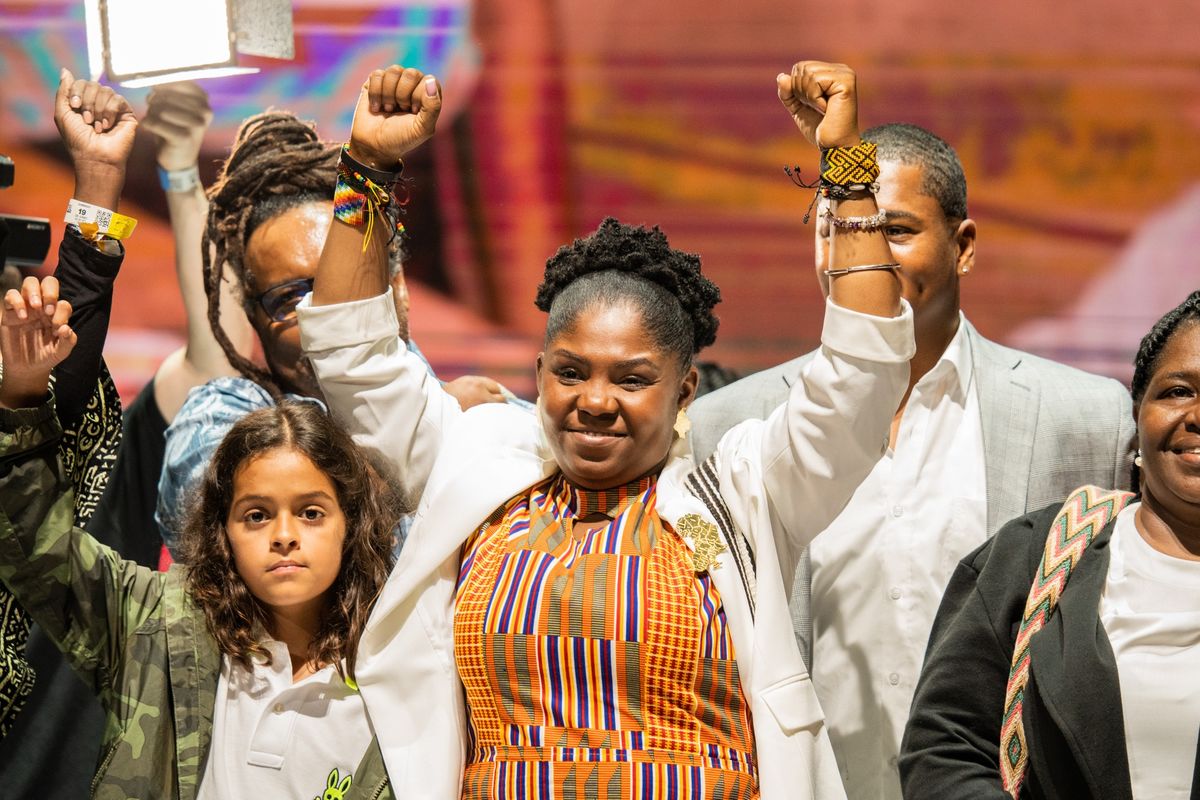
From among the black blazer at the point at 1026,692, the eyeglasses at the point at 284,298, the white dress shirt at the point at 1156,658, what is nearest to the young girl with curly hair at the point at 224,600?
the eyeglasses at the point at 284,298

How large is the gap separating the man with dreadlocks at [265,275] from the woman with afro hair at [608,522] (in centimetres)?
59

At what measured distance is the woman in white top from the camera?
204 cm

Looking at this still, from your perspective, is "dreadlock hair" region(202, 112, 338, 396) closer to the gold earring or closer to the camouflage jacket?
the camouflage jacket

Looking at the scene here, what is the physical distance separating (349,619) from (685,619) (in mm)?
637

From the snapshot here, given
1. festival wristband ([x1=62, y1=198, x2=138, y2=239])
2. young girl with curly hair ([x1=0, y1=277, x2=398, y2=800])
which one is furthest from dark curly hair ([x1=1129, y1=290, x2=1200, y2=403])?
festival wristband ([x1=62, y1=198, x2=138, y2=239])

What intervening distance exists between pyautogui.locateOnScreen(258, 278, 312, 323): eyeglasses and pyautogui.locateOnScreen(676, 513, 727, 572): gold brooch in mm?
1178

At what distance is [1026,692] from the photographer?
2146mm

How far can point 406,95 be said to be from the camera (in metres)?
2.44

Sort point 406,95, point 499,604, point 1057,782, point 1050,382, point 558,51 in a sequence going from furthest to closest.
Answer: point 558,51 < point 1050,382 < point 406,95 < point 499,604 < point 1057,782

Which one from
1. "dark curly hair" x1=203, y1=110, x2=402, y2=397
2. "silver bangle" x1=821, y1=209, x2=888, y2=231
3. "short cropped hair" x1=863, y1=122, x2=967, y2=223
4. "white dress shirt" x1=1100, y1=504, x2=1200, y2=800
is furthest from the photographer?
"dark curly hair" x1=203, y1=110, x2=402, y2=397

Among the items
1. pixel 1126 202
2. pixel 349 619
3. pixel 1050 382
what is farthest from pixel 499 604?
pixel 1126 202

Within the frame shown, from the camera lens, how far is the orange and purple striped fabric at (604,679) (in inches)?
85.4

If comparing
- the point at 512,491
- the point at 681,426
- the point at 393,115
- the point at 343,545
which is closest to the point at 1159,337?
the point at 681,426

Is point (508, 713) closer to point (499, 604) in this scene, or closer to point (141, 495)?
point (499, 604)
